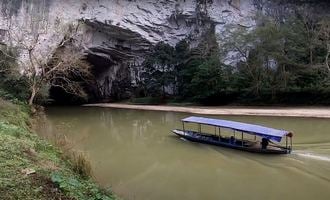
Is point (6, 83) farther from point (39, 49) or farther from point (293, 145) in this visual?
point (293, 145)

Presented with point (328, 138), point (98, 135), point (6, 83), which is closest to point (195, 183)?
point (328, 138)

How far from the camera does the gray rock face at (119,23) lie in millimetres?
28250

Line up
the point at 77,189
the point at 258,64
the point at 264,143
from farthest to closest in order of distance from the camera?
1. the point at 258,64
2. the point at 264,143
3. the point at 77,189

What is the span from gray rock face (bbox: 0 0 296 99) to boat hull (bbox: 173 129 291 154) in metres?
15.5

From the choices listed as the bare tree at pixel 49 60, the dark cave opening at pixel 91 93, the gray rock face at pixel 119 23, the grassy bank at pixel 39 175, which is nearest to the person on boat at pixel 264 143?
the grassy bank at pixel 39 175

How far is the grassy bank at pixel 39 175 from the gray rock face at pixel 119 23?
1929 cm

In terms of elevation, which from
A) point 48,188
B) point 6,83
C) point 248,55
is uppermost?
point 248,55

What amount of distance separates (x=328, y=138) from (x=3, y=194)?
1241 cm

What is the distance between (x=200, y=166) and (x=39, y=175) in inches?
239

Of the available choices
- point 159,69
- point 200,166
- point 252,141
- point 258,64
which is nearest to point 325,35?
point 258,64

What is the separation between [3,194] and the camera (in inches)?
223

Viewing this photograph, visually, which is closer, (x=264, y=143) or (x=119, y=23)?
(x=264, y=143)

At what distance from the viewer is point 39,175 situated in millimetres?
6738

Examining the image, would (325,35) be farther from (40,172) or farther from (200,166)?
(40,172)
